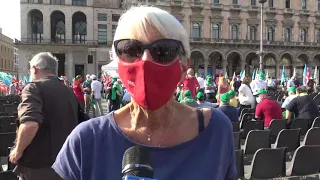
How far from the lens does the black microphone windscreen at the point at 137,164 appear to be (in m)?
1.00

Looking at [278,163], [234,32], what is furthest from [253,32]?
[278,163]

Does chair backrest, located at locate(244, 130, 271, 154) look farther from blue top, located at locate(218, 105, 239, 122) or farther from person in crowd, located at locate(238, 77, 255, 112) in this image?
person in crowd, located at locate(238, 77, 255, 112)

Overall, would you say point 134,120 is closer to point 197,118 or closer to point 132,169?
point 197,118

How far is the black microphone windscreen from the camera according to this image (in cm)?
100

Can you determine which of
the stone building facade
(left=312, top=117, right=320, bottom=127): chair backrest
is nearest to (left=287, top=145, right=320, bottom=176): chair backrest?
(left=312, top=117, right=320, bottom=127): chair backrest

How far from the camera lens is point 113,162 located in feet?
4.18

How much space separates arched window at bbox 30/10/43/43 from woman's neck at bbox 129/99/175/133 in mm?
54204

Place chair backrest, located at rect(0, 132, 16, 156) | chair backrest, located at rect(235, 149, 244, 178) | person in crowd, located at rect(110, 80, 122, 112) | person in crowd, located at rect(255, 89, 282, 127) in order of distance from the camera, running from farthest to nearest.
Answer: person in crowd, located at rect(110, 80, 122, 112) < person in crowd, located at rect(255, 89, 282, 127) < chair backrest, located at rect(0, 132, 16, 156) < chair backrest, located at rect(235, 149, 244, 178)

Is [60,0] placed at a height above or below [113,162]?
above

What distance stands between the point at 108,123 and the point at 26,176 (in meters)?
1.84

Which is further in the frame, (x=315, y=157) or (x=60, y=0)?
(x=60, y=0)

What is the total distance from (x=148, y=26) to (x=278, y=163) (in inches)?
157

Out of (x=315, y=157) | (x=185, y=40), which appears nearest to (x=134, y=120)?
(x=185, y=40)

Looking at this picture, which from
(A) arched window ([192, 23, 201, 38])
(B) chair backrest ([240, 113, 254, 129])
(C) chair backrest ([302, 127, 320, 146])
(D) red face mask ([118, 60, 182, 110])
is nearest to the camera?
(D) red face mask ([118, 60, 182, 110])
